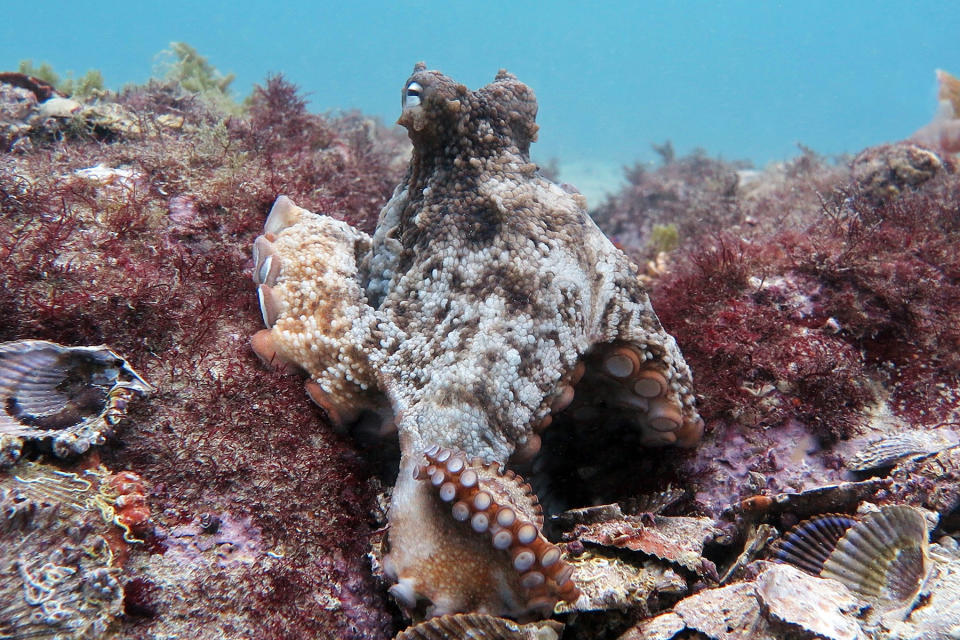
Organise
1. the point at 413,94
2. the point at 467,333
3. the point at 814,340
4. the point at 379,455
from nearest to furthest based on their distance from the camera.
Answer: the point at 467,333
the point at 379,455
the point at 413,94
the point at 814,340

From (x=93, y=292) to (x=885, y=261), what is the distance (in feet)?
17.1

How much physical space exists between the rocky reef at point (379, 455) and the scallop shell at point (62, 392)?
51mm

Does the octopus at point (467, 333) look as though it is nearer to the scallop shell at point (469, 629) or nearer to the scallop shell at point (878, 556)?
the scallop shell at point (469, 629)

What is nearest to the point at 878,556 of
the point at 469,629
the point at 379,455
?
the point at 469,629

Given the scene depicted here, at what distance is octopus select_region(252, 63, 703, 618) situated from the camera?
219 cm

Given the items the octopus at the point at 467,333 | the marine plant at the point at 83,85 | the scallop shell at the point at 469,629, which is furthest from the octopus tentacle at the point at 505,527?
the marine plant at the point at 83,85

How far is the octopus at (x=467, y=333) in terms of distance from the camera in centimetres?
219

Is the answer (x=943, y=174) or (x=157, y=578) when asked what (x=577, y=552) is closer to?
(x=157, y=578)

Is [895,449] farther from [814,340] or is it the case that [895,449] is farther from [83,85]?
[83,85]

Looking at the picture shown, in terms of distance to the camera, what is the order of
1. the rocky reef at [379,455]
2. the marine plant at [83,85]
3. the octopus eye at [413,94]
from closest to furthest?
the rocky reef at [379,455], the octopus eye at [413,94], the marine plant at [83,85]

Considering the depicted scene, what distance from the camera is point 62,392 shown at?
2.21 m

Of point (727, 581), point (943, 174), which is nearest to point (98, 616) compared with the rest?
point (727, 581)

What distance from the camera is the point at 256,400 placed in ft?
8.57

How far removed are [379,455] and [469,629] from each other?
1.14 metres
